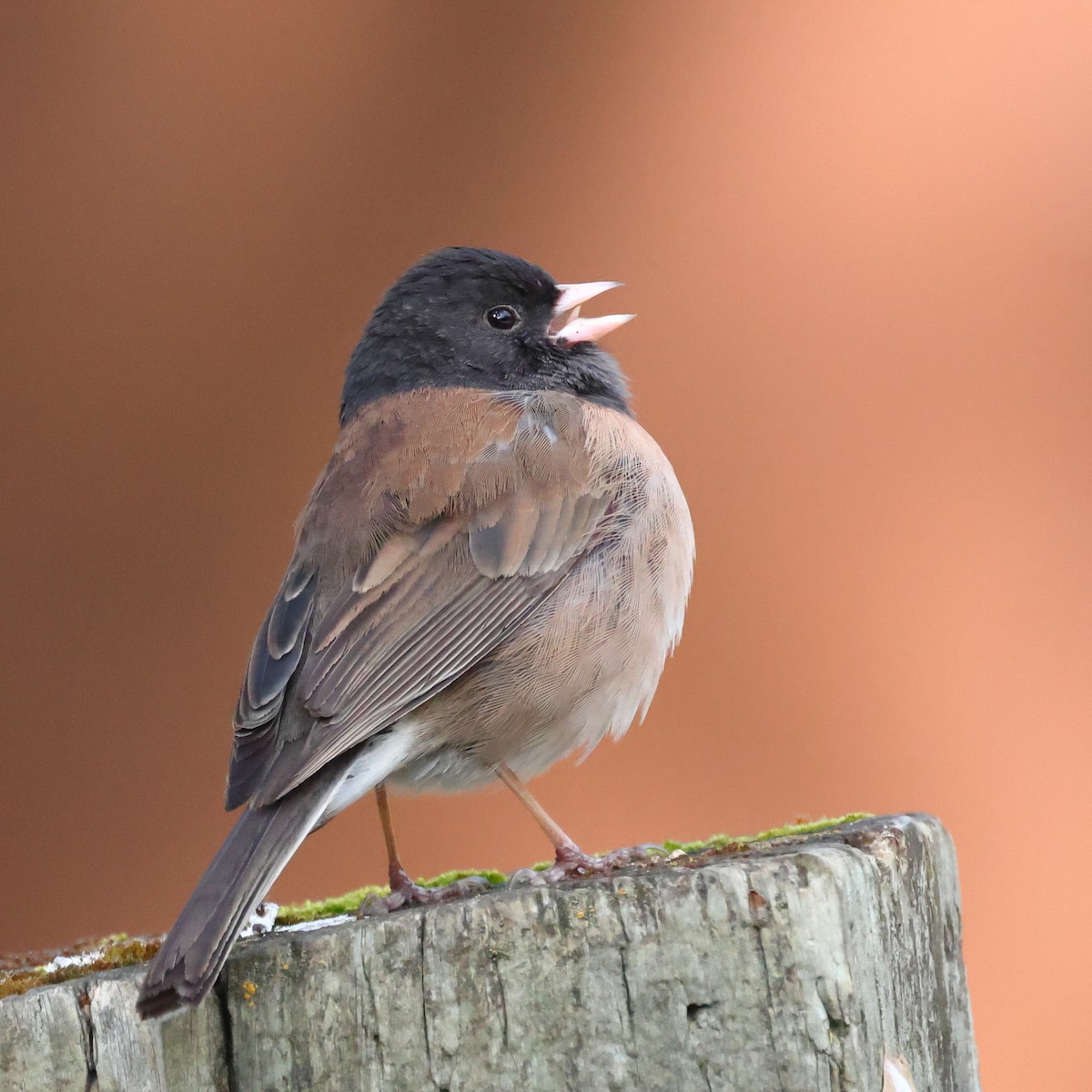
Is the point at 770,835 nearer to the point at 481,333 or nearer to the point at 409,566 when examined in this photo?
the point at 409,566

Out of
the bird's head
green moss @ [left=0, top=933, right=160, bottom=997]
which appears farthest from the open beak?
green moss @ [left=0, top=933, right=160, bottom=997]

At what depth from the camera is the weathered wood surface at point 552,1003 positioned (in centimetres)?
159

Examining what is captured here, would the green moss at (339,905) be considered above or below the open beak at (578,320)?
below

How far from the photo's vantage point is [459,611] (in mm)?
2336

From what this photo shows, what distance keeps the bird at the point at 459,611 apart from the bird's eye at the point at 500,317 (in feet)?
0.61

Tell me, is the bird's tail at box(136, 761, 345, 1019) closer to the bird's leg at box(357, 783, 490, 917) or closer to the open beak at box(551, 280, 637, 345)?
the bird's leg at box(357, 783, 490, 917)

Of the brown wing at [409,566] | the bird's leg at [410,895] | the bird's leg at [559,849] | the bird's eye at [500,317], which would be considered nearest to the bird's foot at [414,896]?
the bird's leg at [410,895]

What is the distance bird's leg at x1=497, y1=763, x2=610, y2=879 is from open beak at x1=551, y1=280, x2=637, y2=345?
1019 mm

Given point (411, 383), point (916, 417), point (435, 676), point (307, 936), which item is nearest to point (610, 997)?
point (307, 936)

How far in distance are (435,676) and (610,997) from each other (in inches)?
28.9

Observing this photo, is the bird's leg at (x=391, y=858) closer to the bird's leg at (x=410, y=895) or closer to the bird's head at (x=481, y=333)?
the bird's leg at (x=410, y=895)

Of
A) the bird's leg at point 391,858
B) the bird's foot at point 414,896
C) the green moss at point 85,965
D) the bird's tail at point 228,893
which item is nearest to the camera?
the bird's tail at point 228,893

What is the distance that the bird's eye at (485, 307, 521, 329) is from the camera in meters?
2.98

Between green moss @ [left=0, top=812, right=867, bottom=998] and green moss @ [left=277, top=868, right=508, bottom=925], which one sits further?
green moss @ [left=277, top=868, right=508, bottom=925]
